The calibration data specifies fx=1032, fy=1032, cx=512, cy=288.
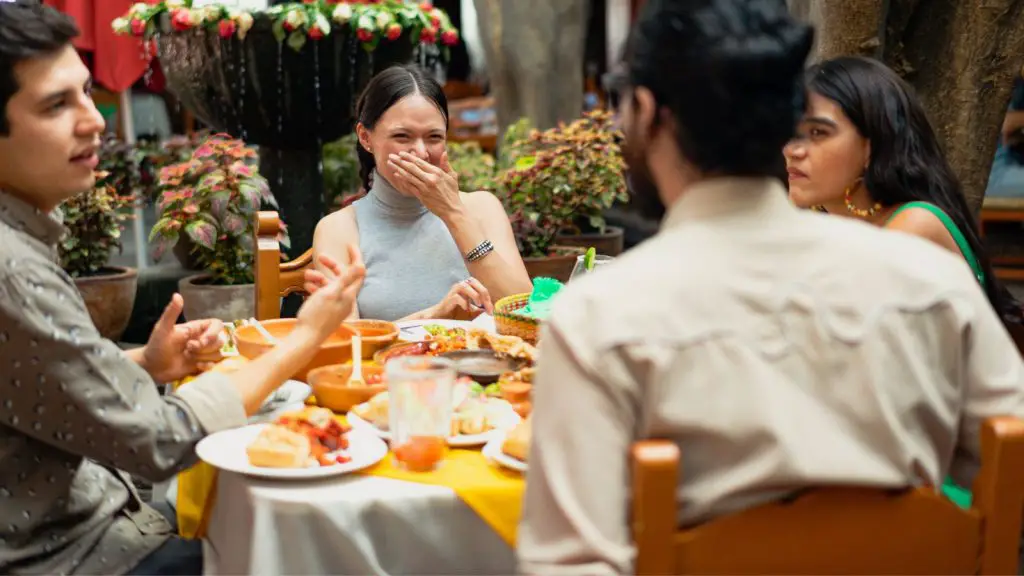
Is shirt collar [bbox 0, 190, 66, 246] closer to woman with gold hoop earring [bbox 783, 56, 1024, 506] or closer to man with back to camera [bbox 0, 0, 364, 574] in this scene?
man with back to camera [bbox 0, 0, 364, 574]

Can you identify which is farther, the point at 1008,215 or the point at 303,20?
the point at 1008,215

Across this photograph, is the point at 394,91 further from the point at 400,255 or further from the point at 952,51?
the point at 952,51

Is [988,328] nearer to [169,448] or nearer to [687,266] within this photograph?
[687,266]

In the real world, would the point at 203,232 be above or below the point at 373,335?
below

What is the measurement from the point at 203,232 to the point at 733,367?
139 inches

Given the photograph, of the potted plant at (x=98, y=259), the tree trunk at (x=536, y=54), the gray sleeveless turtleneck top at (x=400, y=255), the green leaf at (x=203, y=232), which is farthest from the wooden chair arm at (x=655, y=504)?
the tree trunk at (x=536, y=54)

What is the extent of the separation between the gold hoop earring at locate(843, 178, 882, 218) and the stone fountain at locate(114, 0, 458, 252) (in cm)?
281

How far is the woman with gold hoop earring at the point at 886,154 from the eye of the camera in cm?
211

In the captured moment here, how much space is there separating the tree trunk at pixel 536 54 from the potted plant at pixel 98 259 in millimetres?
2746

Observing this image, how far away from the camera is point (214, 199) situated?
4.26 m

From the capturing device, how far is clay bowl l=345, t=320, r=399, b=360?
2.00 m

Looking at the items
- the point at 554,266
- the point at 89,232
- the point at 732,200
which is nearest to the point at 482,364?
the point at 732,200

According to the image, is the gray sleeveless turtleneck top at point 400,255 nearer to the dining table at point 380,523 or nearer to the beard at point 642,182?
the dining table at point 380,523

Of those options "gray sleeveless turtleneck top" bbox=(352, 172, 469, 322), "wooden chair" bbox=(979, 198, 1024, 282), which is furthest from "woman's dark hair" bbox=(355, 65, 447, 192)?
"wooden chair" bbox=(979, 198, 1024, 282)
